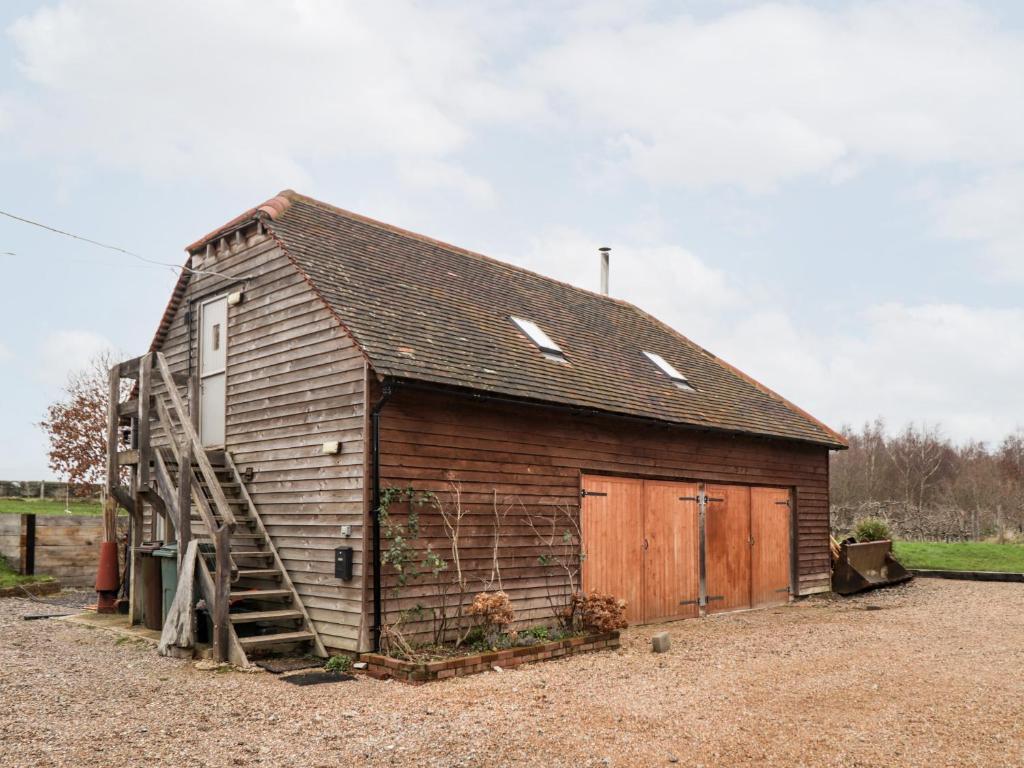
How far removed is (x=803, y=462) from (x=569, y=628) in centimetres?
→ 769

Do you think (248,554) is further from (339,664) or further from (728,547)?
(728,547)

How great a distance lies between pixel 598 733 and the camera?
6406 mm

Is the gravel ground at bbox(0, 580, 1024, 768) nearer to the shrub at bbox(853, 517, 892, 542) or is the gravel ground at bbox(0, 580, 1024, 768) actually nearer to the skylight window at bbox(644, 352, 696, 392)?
the skylight window at bbox(644, 352, 696, 392)

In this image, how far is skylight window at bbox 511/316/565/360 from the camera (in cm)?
1314


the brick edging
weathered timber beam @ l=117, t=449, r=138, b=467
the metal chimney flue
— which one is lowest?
the brick edging

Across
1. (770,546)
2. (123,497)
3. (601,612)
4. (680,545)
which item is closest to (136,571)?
(123,497)

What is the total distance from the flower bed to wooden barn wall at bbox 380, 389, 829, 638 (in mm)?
1063

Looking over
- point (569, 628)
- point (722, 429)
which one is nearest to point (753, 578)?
point (722, 429)

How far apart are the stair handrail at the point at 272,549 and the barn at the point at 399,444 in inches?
1.2

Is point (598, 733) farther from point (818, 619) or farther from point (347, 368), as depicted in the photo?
point (818, 619)

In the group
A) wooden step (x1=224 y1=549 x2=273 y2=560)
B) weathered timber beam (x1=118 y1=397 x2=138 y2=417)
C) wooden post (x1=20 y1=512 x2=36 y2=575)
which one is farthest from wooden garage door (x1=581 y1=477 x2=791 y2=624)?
wooden post (x1=20 y1=512 x2=36 y2=575)

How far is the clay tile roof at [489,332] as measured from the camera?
10.6 meters

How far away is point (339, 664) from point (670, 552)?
20.2 feet

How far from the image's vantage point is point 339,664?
356 inches
